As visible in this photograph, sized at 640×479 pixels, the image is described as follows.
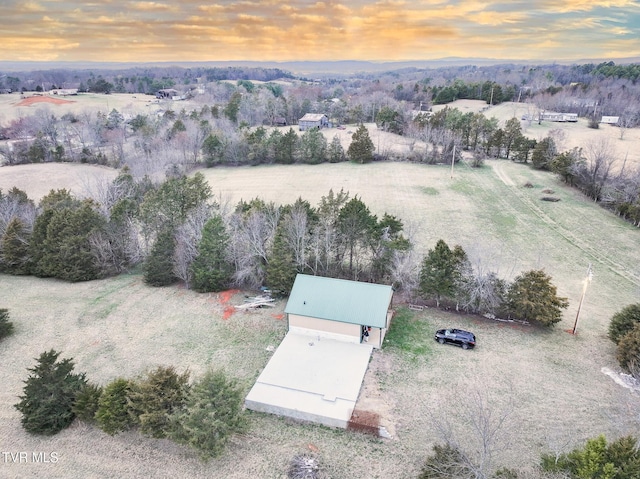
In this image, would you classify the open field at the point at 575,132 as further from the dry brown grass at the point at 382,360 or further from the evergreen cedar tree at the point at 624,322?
the evergreen cedar tree at the point at 624,322

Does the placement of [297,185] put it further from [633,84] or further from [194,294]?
[633,84]

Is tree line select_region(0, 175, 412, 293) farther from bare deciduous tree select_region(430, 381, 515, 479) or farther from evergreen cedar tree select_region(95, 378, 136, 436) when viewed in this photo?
evergreen cedar tree select_region(95, 378, 136, 436)

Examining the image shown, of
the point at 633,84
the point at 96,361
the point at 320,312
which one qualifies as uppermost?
A: the point at 633,84

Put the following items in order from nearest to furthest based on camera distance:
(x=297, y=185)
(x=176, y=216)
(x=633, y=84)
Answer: (x=176, y=216), (x=297, y=185), (x=633, y=84)

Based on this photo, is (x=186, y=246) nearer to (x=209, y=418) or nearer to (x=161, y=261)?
(x=161, y=261)

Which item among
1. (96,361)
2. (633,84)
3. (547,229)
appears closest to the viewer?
(96,361)

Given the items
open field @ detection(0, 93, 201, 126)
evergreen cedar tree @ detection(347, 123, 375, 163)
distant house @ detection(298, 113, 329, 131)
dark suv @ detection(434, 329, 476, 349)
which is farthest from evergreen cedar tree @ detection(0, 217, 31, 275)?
open field @ detection(0, 93, 201, 126)

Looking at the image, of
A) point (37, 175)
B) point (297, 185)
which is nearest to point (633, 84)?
point (297, 185)
